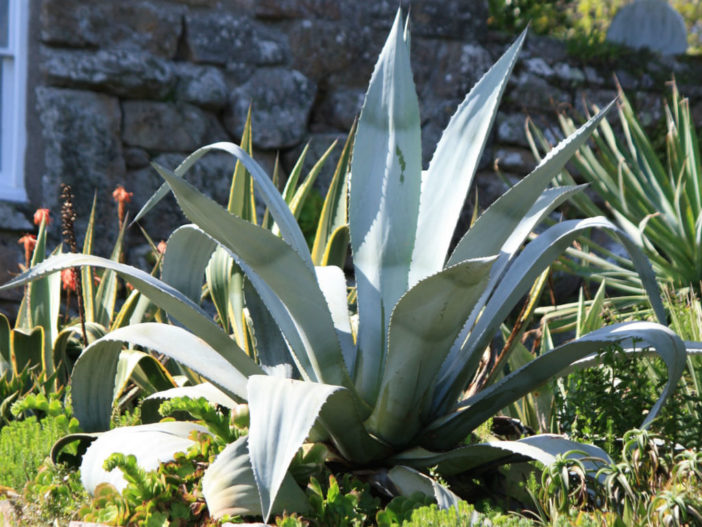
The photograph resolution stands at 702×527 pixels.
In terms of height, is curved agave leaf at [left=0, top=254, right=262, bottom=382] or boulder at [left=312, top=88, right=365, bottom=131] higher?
boulder at [left=312, top=88, right=365, bottom=131]

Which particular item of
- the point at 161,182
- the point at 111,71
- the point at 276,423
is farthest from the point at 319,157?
the point at 276,423

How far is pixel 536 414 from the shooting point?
7.57ft

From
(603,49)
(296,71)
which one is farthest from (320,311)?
(603,49)

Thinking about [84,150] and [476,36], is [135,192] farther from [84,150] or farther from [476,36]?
[476,36]

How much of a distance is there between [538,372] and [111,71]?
2.81 metres

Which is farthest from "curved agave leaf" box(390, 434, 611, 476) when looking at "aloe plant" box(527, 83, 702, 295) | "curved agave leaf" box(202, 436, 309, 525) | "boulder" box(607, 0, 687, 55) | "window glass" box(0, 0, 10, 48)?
"boulder" box(607, 0, 687, 55)

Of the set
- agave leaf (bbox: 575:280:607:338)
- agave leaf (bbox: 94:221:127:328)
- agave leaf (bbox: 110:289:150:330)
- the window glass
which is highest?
the window glass

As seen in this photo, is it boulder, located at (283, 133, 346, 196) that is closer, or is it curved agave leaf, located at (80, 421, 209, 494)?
curved agave leaf, located at (80, 421, 209, 494)

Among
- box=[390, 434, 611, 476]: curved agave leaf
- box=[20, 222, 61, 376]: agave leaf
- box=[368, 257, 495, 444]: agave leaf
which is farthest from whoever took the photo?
box=[20, 222, 61, 376]: agave leaf

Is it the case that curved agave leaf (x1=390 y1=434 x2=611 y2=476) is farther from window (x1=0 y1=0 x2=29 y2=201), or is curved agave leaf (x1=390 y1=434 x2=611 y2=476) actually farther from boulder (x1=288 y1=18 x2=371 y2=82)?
boulder (x1=288 y1=18 x2=371 y2=82)

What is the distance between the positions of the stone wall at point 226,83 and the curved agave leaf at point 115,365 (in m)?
2.07

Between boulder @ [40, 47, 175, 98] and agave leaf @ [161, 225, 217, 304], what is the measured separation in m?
2.05

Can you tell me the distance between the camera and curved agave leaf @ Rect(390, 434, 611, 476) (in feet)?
5.22

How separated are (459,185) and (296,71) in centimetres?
263
